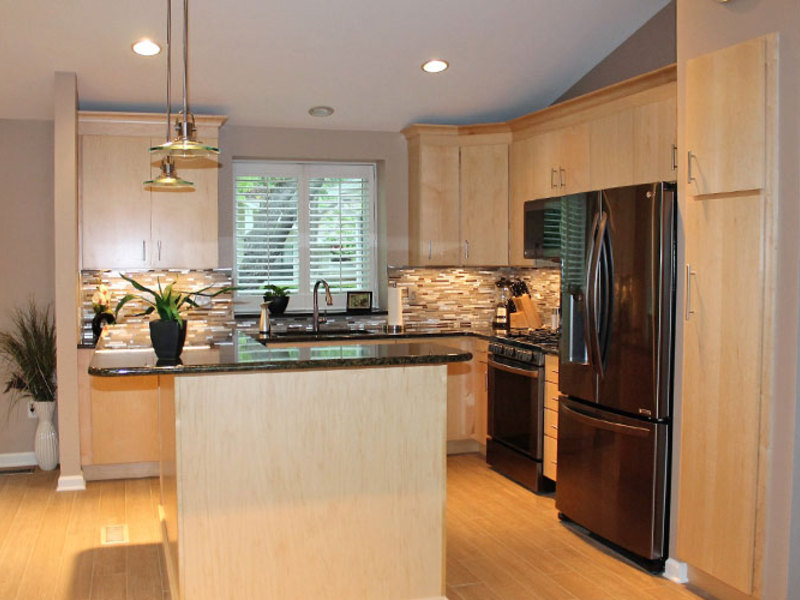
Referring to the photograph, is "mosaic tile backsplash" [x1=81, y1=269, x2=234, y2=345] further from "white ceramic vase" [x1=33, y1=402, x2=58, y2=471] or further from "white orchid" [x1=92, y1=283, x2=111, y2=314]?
"white ceramic vase" [x1=33, y1=402, x2=58, y2=471]

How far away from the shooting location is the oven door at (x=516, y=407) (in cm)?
492

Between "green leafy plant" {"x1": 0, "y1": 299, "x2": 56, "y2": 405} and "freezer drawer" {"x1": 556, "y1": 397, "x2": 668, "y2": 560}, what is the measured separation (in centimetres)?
348

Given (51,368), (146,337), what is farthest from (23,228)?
(146,337)

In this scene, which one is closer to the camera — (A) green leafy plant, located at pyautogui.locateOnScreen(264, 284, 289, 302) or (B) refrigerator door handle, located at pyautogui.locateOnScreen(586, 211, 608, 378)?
(B) refrigerator door handle, located at pyautogui.locateOnScreen(586, 211, 608, 378)

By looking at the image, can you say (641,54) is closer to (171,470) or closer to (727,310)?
(727,310)

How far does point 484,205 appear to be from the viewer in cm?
599

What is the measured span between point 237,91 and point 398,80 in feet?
3.61

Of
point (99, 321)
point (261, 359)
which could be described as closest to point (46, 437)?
point (99, 321)

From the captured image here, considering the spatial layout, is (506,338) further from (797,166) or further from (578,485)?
(797,166)

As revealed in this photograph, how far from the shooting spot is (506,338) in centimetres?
530

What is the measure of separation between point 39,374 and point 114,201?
129 cm

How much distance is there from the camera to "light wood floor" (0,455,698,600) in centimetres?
355

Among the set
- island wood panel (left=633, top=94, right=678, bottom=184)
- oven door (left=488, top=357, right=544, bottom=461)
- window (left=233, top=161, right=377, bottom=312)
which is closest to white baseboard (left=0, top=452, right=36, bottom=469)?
window (left=233, top=161, right=377, bottom=312)

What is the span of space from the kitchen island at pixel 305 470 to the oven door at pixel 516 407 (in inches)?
70.1
